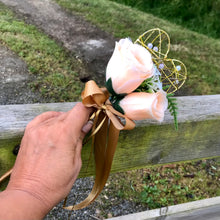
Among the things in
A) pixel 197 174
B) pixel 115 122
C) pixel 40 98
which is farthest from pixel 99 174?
pixel 40 98

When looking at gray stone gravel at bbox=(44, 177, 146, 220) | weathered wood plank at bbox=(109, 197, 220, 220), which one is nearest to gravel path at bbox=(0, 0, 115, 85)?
gray stone gravel at bbox=(44, 177, 146, 220)

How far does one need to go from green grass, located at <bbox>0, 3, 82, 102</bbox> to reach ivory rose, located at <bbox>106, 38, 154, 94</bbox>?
87.4 inches

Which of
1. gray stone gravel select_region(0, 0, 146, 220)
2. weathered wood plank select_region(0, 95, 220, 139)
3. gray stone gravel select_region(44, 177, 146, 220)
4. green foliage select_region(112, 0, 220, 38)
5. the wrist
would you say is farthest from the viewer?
green foliage select_region(112, 0, 220, 38)

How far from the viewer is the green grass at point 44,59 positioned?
3.13 metres

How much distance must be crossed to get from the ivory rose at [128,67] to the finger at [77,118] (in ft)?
0.39

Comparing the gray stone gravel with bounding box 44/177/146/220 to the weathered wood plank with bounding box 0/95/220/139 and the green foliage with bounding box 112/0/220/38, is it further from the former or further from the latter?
the green foliage with bounding box 112/0/220/38

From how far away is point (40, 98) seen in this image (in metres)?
2.97

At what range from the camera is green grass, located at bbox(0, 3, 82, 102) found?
3129mm

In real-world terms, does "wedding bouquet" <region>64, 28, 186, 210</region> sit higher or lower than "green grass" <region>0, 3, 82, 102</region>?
higher

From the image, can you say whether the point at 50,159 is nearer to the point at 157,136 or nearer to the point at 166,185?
the point at 157,136

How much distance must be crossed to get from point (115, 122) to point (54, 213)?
4.92 feet

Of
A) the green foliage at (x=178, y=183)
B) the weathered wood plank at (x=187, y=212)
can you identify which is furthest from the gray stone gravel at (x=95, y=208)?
the weathered wood plank at (x=187, y=212)

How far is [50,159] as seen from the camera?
30.3 inches

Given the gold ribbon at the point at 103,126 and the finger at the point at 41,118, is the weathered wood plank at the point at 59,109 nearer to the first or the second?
the finger at the point at 41,118
